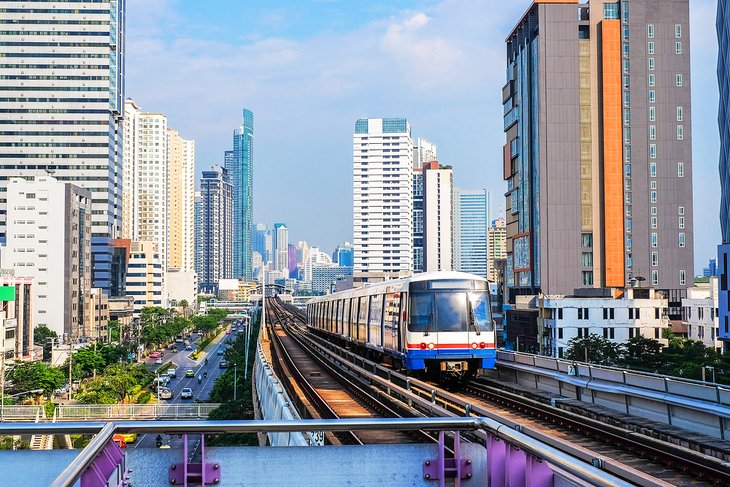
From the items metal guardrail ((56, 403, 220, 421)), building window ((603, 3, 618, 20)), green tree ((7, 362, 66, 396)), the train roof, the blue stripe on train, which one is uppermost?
building window ((603, 3, 618, 20))

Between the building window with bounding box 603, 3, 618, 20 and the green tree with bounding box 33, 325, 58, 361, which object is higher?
the building window with bounding box 603, 3, 618, 20

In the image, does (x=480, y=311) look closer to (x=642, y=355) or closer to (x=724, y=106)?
(x=642, y=355)

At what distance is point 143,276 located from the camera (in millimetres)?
147625

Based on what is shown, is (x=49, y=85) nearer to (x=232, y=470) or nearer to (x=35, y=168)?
(x=35, y=168)

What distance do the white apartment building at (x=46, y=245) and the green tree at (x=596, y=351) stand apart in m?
60.4

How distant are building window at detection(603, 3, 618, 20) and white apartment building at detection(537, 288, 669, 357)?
3157 cm

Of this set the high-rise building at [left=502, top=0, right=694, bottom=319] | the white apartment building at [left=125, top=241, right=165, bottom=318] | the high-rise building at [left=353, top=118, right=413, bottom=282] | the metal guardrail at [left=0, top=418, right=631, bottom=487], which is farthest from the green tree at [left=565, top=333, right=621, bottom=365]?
the high-rise building at [left=353, top=118, right=413, bottom=282]

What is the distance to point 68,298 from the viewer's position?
95.2 metres

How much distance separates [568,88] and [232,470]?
79.1m

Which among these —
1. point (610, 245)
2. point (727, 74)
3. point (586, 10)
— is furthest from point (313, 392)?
point (586, 10)

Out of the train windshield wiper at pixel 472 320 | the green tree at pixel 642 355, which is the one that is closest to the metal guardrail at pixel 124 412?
the green tree at pixel 642 355

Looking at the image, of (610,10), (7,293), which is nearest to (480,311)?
(7,293)

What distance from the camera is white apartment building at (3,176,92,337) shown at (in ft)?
308

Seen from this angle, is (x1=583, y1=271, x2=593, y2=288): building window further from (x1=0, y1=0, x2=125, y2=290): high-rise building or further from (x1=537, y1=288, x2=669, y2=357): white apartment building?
(x1=0, y1=0, x2=125, y2=290): high-rise building
